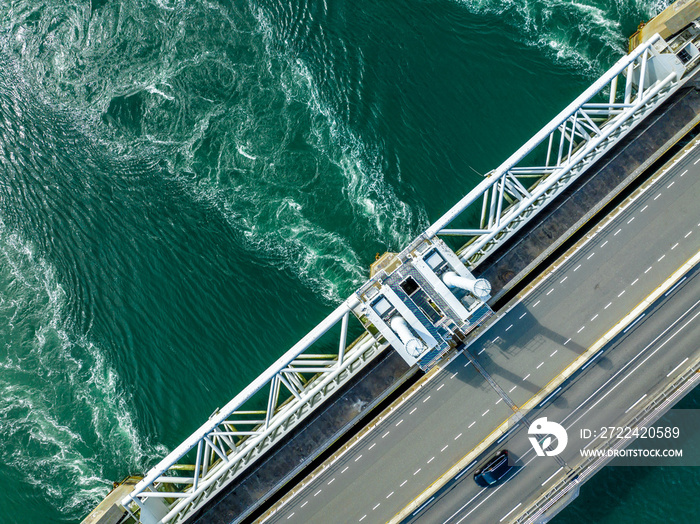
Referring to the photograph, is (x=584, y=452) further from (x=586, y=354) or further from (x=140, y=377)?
(x=140, y=377)

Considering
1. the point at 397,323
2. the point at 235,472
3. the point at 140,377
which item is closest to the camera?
the point at 397,323

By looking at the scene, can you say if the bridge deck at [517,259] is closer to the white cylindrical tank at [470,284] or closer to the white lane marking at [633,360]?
the white cylindrical tank at [470,284]

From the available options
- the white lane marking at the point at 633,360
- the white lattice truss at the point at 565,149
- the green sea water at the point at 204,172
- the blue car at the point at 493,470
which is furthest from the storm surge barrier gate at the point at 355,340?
the white lane marking at the point at 633,360

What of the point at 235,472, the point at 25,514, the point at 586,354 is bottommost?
the point at 586,354

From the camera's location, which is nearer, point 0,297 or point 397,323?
point 397,323

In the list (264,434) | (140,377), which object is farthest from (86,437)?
(264,434)

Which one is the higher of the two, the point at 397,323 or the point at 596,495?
the point at 397,323
